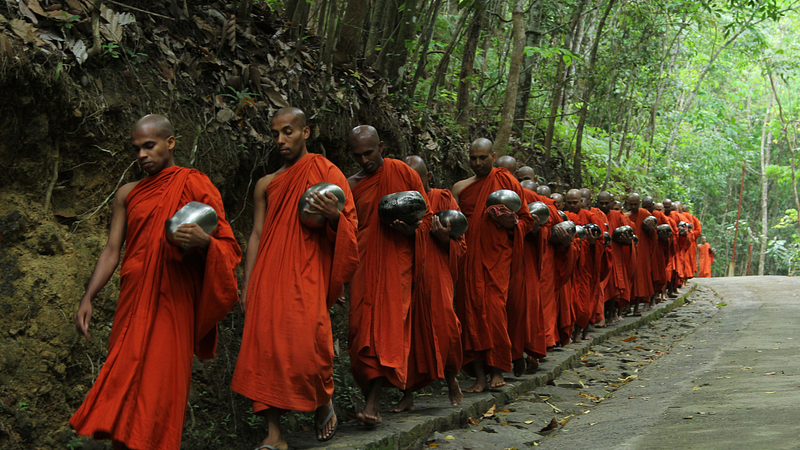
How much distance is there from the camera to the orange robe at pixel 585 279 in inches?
355

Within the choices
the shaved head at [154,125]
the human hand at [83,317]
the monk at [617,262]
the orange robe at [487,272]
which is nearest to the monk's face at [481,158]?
the orange robe at [487,272]

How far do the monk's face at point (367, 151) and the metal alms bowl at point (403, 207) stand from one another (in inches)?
15.0

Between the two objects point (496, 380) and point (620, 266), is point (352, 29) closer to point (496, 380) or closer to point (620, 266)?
point (496, 380)

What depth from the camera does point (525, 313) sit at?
657cm

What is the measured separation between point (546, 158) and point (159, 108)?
10627 millimetres

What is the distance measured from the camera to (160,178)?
A: 3.54m

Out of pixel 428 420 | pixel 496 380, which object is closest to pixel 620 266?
pixel 496 380

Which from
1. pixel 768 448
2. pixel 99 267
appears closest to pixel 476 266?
pixel 768 448

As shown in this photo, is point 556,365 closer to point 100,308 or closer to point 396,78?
point 396,78

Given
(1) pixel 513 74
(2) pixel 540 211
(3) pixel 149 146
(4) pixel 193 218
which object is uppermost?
(1) pixel 513 74

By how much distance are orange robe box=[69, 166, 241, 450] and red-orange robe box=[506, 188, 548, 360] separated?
3.63 m

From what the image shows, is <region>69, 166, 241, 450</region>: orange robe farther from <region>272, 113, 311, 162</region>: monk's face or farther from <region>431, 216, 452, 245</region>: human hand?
<region>431, 216, 452, 245</region>: human hand

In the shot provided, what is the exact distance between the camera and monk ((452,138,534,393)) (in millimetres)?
5934

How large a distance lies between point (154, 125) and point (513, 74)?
6382 millimetres
